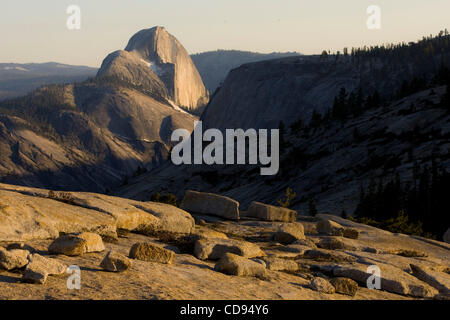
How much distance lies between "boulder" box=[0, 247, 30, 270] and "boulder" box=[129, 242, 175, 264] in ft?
8.67

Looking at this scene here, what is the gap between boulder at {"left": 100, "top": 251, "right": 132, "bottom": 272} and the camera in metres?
10.6

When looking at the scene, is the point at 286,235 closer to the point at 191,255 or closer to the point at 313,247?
the point at 313,247

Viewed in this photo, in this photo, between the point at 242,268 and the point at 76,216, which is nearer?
the point at 242,268

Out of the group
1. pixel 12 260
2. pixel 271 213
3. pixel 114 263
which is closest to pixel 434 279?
pixel 114 263

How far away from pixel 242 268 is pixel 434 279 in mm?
5579

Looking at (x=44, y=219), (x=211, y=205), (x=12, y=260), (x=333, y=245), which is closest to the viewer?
(x=12, y=260)

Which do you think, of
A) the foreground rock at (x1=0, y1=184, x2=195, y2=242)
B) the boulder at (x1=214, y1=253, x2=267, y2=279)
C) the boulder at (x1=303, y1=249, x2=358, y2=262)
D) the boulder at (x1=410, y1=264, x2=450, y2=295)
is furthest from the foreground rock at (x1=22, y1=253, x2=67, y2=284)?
the boulder at (x1=410, y1=264, x2=450, y2=295)

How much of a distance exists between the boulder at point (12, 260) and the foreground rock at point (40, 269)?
9.7 inches

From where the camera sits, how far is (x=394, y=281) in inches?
507

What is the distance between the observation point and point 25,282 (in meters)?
9.44

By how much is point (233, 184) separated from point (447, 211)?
6027cm

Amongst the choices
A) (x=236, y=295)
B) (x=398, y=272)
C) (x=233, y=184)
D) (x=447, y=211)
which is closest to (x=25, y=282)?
(x=236, y=295)

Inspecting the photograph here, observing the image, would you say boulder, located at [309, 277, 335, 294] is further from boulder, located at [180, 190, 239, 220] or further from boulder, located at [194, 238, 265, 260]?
boulder, located at [180, 190, 239, 220]

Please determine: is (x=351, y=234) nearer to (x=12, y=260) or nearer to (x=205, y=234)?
(x=205, y=234)
